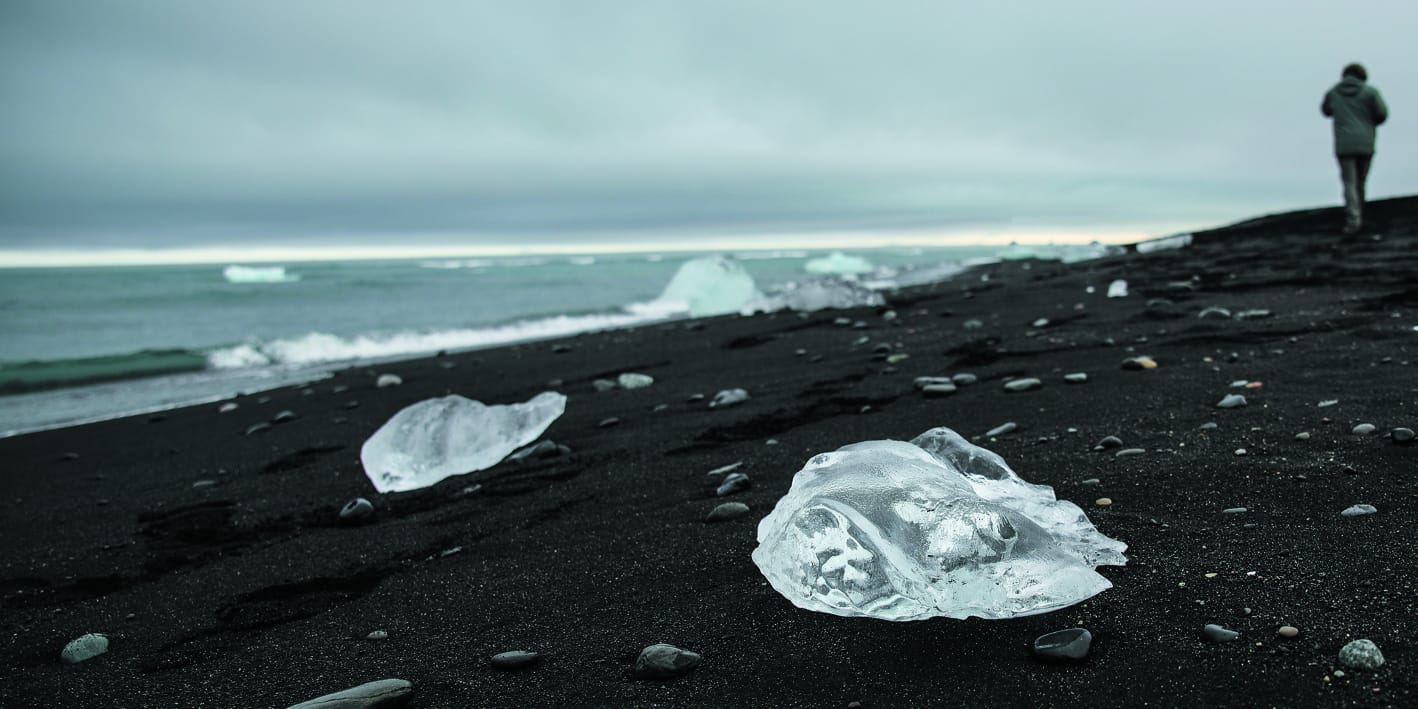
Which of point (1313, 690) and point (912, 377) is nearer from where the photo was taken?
point (1313, 690)

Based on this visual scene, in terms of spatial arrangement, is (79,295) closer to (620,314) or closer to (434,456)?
(620,314)

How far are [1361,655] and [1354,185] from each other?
10840mm

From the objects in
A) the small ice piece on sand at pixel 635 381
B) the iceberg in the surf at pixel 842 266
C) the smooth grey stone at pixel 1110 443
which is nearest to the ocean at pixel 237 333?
the iceberg in the surf at pixel 842 266

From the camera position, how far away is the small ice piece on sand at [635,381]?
5559mm

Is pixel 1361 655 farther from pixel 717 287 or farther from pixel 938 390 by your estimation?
pixel 717 287

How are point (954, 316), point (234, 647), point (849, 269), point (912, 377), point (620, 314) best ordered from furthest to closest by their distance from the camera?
point (849, 269) < point (620, 314) < point (954, 316) < point (912, 377) < point (234, 647)

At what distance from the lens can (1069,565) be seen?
1.80 metres

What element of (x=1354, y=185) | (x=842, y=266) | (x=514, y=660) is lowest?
(x=514, y=660)

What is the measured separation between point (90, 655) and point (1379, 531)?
10.4 feet

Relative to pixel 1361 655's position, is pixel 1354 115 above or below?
above

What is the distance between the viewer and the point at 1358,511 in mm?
1979

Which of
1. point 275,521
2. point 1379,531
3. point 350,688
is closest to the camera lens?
point 350,688

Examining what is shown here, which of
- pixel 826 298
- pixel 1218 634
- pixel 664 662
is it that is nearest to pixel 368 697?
pixel 664 662

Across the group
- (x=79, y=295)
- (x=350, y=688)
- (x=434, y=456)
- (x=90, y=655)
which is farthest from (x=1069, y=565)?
(x=79, y=295)
